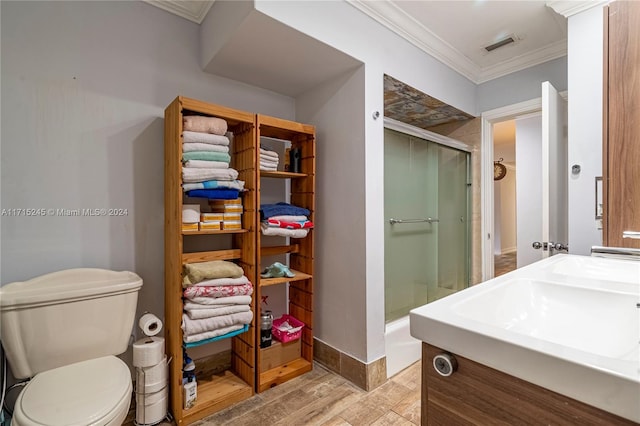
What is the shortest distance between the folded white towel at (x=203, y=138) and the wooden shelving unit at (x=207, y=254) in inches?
1.6

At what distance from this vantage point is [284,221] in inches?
74.4

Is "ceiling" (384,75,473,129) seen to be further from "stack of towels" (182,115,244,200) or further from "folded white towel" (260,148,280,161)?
"stack of towels" (182,115,244,200)

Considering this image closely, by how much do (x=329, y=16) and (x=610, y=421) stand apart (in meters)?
1.89

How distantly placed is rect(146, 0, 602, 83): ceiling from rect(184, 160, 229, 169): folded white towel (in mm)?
994

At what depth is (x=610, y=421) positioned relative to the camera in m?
0.43

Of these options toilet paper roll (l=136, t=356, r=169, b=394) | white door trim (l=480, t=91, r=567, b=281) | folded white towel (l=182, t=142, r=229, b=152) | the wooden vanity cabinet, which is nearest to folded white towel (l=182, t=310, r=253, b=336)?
toilet paper roll (l=136, t=356, r=169, b=394)

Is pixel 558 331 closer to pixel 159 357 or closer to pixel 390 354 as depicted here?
pixel 390 354

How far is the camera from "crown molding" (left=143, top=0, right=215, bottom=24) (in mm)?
1750

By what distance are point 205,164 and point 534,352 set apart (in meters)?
1.54

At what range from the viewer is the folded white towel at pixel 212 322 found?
1.52 m

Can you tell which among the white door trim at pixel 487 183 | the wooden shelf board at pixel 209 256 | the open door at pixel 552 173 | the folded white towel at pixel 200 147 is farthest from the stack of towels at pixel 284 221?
the white door trim at pixel 487 183

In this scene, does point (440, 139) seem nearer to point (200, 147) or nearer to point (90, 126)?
point (200, 147)

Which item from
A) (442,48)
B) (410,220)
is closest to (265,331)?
(410,220)

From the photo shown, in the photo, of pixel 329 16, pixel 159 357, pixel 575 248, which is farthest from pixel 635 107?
pixel 159 357
